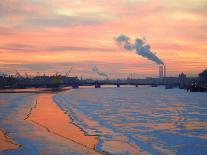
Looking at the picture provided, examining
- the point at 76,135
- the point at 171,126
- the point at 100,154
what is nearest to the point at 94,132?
the point at 76,135

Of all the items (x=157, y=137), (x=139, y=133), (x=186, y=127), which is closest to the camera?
(x=157, y=137)

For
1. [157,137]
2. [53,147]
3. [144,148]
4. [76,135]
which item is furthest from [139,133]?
[53,147]

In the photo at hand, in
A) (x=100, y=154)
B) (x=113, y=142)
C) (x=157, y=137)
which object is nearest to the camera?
(x=100, y=154)

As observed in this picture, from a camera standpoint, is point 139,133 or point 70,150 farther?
point 139,133

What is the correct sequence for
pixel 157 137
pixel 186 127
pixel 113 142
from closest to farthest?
pixel 113 142 → pixel 157 137 → pixel 186 127

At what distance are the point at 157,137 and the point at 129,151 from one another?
4.76 m

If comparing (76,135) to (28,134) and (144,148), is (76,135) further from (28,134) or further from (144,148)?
(144,148)

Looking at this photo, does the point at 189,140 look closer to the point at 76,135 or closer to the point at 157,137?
the point at 157,137

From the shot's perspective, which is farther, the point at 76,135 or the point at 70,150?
the point at 76,135

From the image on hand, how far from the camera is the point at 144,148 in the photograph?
744 inches

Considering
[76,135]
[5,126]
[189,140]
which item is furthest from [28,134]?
[189,140]

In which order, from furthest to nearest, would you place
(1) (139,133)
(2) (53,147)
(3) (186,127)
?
(3) (186,127) → (1) (139,133) → (2) (53,147)

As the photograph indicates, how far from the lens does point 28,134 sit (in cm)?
2358

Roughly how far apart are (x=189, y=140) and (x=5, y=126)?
12597 millimetres
